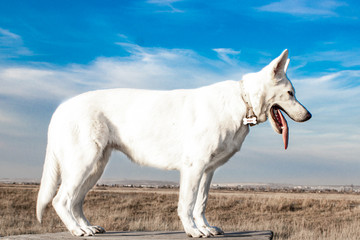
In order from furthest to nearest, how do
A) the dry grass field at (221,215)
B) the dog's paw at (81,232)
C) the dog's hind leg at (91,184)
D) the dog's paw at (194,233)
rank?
the dry grass field at (221,215) < the dog's hind leg at (91,184) < the dog's paw at (81,232) < the dog's paw at (194,233)

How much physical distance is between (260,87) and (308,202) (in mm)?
21400

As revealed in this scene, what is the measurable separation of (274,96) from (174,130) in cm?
145

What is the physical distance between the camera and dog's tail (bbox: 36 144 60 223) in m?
6.17

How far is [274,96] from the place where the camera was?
5.57m

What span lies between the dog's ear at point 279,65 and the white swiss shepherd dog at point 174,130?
13 millimetres

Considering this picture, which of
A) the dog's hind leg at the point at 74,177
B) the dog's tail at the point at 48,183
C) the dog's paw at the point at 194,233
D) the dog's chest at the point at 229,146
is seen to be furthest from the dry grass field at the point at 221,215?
the dog's chest at the point at 229,146

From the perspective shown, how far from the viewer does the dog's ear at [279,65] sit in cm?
538

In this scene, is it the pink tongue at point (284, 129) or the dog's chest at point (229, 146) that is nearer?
the dog's chest at point (229, 146)

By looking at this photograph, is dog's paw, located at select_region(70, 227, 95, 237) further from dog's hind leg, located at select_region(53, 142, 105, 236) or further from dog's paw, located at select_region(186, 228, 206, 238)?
dog's paw, located at select_region(186, 228, 206, 238)

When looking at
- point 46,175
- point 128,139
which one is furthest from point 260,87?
point 46,175

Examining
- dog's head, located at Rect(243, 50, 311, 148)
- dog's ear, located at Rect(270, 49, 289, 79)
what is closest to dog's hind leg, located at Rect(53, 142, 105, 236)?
dog's head, located at Rect(243, 50, 311, 148)

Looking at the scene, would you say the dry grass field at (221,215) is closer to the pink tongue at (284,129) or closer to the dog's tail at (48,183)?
the dog's tail at (48,183)

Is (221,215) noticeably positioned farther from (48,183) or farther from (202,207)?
(48,183)

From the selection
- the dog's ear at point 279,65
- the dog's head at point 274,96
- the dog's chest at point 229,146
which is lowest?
the dog's chest at point 229,146
